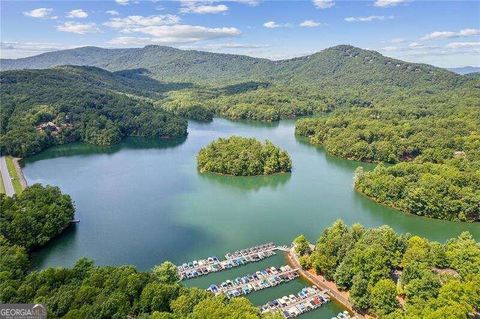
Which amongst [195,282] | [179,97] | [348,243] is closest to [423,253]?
[348,243]

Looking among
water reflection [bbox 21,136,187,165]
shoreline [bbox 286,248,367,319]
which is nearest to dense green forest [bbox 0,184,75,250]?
shoreline [bbox 286,248,367,319]

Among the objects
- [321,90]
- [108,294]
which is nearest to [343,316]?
[108,294]

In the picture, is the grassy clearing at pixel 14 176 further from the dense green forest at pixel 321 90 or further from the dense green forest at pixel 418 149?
the dense green forest at pixel 321 90

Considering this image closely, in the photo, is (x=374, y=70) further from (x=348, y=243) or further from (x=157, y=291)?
(x=157, y=291)

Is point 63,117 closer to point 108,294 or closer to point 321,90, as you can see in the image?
point 108,294

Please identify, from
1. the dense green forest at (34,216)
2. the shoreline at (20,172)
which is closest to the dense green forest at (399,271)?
the dense green forest at (34,216)

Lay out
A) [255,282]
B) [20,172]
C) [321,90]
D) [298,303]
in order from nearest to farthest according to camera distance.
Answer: [298,303] → [255,282] → [20,172] → [321,90]
